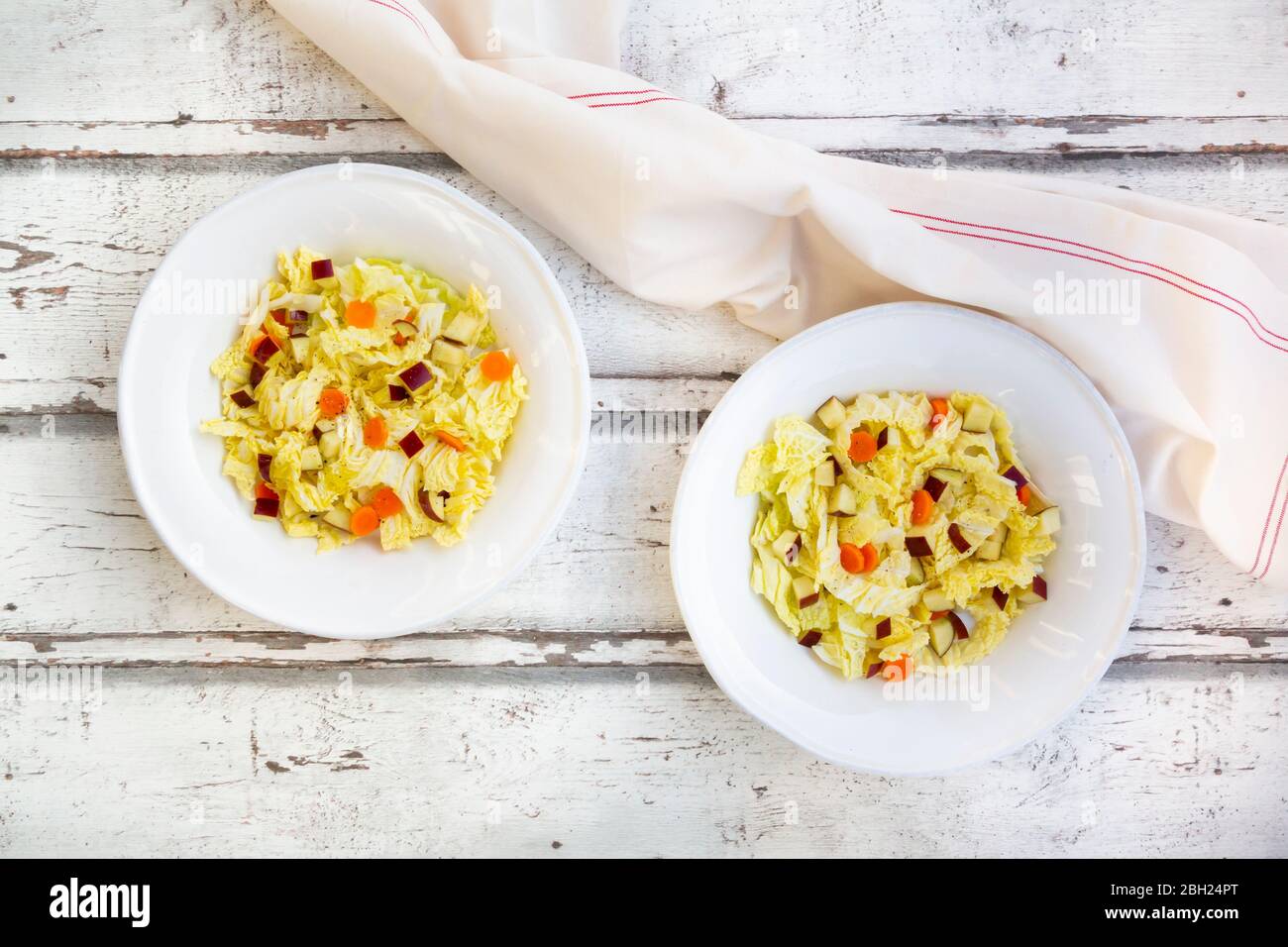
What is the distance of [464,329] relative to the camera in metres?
1.60

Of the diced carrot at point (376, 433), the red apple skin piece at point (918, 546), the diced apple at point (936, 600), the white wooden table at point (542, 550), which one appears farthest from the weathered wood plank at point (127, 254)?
the diced apple at point (936, 600)

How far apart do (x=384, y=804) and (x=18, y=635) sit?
85 centimetres

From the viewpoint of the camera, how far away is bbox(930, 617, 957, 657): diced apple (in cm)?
171

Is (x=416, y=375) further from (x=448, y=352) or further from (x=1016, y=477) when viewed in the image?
(x=1016, y=477)

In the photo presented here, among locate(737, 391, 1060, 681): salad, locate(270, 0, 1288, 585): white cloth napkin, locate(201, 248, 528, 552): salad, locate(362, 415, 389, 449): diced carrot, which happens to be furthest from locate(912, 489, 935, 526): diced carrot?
locate(362, 415, 389, 449): diced carrot

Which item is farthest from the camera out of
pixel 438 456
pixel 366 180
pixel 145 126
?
pixel 145 126

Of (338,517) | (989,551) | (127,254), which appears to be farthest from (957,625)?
(127,254)

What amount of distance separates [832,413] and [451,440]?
0.74 meters

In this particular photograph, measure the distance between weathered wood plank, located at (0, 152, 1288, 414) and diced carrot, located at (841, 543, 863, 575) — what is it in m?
0.48

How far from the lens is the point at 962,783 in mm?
1858

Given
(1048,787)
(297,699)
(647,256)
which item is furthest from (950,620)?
(297,699)

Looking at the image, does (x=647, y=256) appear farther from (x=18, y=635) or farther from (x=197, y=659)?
(x=18, y=635)

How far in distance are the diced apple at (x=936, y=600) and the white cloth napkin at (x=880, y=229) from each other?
0.49 metres

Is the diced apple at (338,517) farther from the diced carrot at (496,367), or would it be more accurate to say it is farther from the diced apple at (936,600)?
the diced apple at (936,600)
